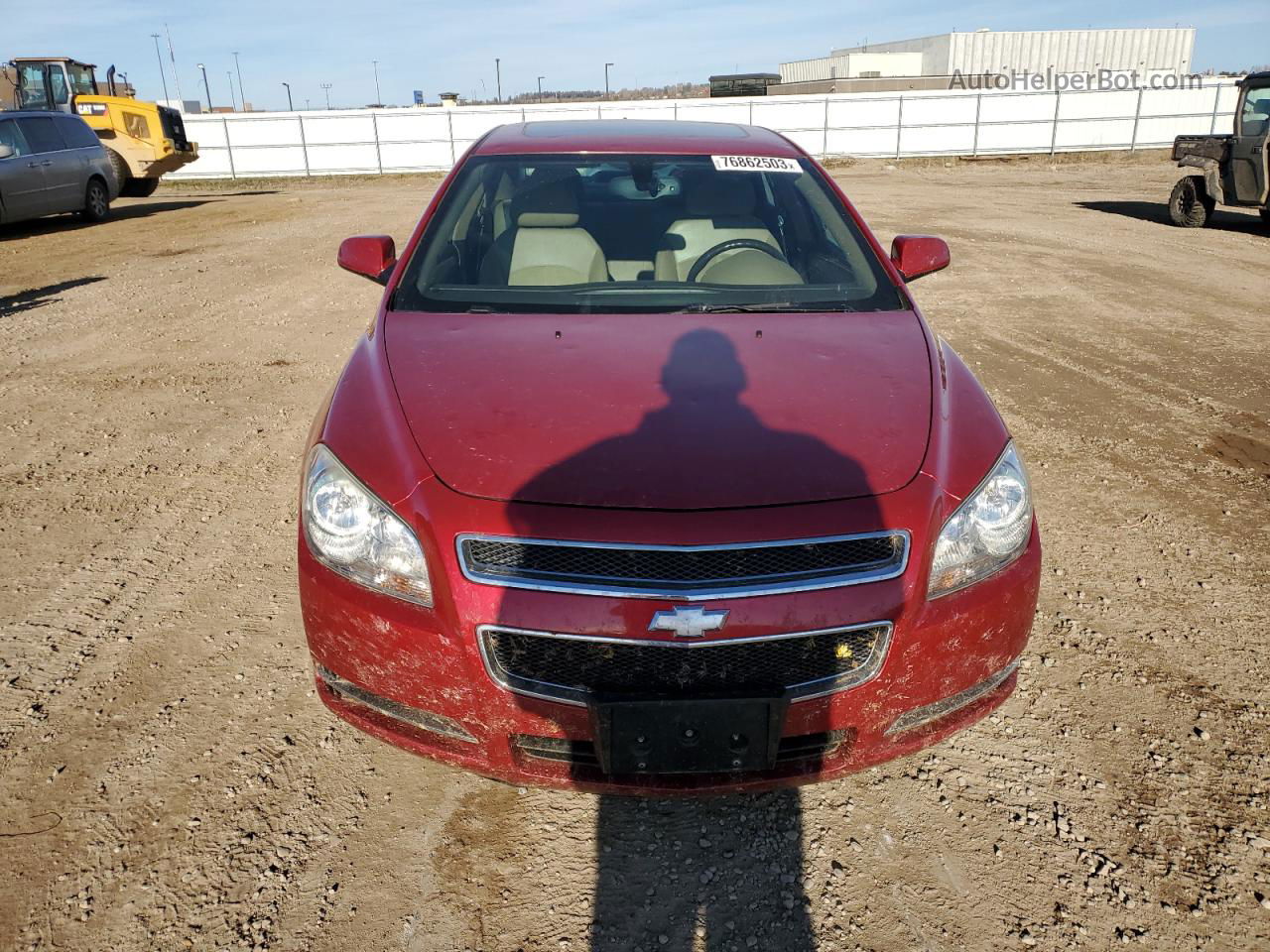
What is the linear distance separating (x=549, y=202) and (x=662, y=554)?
2.13 meters

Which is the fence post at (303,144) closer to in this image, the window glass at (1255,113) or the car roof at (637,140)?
the window glass at (1255,113)

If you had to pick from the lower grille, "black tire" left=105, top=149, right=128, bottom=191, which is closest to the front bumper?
the lower grille

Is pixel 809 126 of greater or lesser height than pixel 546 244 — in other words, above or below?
below

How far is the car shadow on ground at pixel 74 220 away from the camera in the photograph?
15078 millimetres

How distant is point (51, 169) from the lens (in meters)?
14.5

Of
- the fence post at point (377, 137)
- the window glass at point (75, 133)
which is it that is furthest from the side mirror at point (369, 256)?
the fence post at point (377, 137)

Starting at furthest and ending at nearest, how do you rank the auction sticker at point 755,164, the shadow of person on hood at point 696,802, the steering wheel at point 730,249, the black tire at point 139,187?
1. the black tire at point 139,187
2. the auction sticker at point 755,164
3. the steering wheel at point 730,249
4. the shadow of person on hood at point 696,802

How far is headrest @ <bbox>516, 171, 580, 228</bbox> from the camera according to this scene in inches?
140

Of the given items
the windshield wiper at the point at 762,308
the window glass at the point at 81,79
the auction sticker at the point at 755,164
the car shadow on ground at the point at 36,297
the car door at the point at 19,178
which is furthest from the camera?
the window glass at the point at 81,79

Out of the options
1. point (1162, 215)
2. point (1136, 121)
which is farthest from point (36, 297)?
point (1136, 121)

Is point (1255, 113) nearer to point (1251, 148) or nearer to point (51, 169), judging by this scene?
point (1251, 148)

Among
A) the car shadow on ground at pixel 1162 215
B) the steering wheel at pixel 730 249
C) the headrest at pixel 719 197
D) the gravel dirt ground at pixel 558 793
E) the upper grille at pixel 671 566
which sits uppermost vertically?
the headrest at pixel 719 197

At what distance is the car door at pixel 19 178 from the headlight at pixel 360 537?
1458cm

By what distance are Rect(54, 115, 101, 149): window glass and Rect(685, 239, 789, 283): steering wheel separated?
51.5 feet
